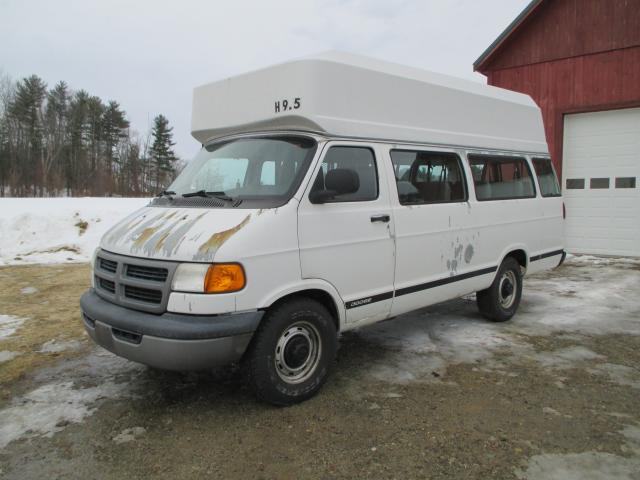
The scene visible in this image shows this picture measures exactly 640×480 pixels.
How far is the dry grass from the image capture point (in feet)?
15.4

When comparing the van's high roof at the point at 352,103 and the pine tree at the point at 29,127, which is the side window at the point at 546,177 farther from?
the pine tree at the point at 29,127

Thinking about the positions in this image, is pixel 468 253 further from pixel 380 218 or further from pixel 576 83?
pixel 576 83

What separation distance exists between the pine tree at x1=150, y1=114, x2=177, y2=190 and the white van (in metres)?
55.5

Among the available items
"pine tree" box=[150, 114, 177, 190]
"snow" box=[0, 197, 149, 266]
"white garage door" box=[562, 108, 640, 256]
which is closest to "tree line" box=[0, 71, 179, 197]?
"pine tree" box=[150, 114, 177, 190]

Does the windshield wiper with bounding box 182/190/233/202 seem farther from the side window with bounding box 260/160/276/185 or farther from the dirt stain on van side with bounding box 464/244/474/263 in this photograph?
the dirt stain on van side with bounding box 464/244/474/263

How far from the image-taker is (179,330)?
3.09 m

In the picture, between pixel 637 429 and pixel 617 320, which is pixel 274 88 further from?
pixel 617 320

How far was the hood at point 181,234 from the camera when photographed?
3211 mm

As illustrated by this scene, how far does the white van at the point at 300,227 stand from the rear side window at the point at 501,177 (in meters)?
0.05

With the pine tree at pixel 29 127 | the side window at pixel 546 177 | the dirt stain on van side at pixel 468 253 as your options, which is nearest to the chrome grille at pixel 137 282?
the dirt stain on van side at pixel 468 253

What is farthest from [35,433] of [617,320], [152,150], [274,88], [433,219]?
[152,150]

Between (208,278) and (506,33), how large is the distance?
1132 centimetres

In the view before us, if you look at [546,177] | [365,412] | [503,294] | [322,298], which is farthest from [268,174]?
[546,177]

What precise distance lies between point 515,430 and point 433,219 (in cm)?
209
